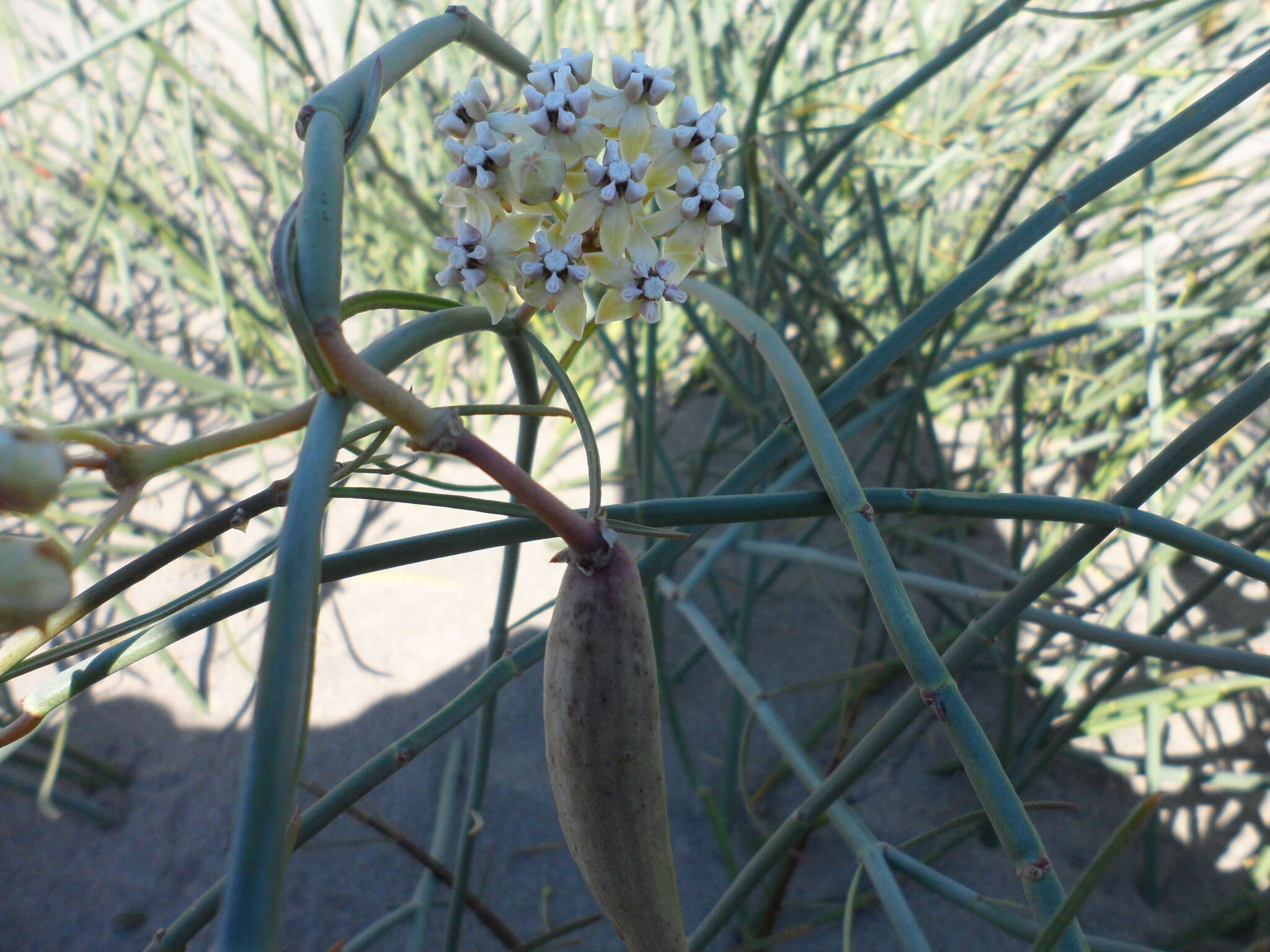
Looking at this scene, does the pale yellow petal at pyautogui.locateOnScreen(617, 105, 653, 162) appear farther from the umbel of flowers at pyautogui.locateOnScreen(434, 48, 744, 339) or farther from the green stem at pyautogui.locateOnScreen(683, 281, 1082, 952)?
the green stem at pyautogui.locateOnScreen(683, 281, 1082, 952)

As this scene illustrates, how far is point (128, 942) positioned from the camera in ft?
2.66

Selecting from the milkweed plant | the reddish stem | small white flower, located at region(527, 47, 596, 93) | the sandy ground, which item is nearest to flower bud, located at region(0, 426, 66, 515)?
the milkweed plant

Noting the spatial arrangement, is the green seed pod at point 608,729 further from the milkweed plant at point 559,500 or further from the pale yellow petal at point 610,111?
the pale yellow petal at point 610,111

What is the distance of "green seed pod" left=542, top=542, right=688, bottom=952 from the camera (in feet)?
0.87

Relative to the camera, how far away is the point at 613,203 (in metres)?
0.31

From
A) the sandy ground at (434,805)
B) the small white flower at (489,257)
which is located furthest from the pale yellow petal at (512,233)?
the sandy ground at (434,805)

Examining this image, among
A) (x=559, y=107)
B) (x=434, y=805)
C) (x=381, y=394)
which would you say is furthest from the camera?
(x=434, y=805)

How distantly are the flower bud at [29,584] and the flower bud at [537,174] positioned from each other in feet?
0.65

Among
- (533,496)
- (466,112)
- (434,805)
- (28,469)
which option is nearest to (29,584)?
(28,469)

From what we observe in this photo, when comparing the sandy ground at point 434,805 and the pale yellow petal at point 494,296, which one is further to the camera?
the sandy ground at point 434,805

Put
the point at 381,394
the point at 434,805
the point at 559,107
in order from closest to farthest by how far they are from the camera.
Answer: the point at 381,394 → the point at 559,107 → the point at 434,805

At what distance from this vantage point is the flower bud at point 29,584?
0.69 feet

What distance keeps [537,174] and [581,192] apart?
2 centimetres

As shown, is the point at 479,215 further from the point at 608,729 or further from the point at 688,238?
the point at 608,729
